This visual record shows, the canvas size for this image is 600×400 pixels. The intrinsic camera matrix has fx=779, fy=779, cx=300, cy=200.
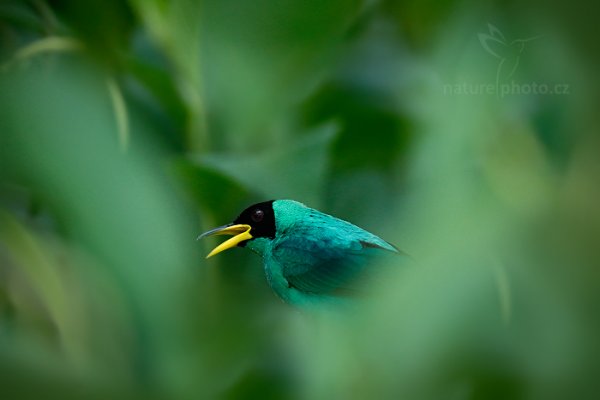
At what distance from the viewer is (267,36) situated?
0.29 metres

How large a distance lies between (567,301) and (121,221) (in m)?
0.13

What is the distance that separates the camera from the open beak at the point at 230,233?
24cm

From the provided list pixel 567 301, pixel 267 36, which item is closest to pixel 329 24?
pixel 267 36

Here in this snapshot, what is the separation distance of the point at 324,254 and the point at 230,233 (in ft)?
0.10

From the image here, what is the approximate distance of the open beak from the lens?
24 centimetres

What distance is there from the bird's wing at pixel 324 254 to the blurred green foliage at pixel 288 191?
1cm

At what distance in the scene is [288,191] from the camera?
255 millimetres
